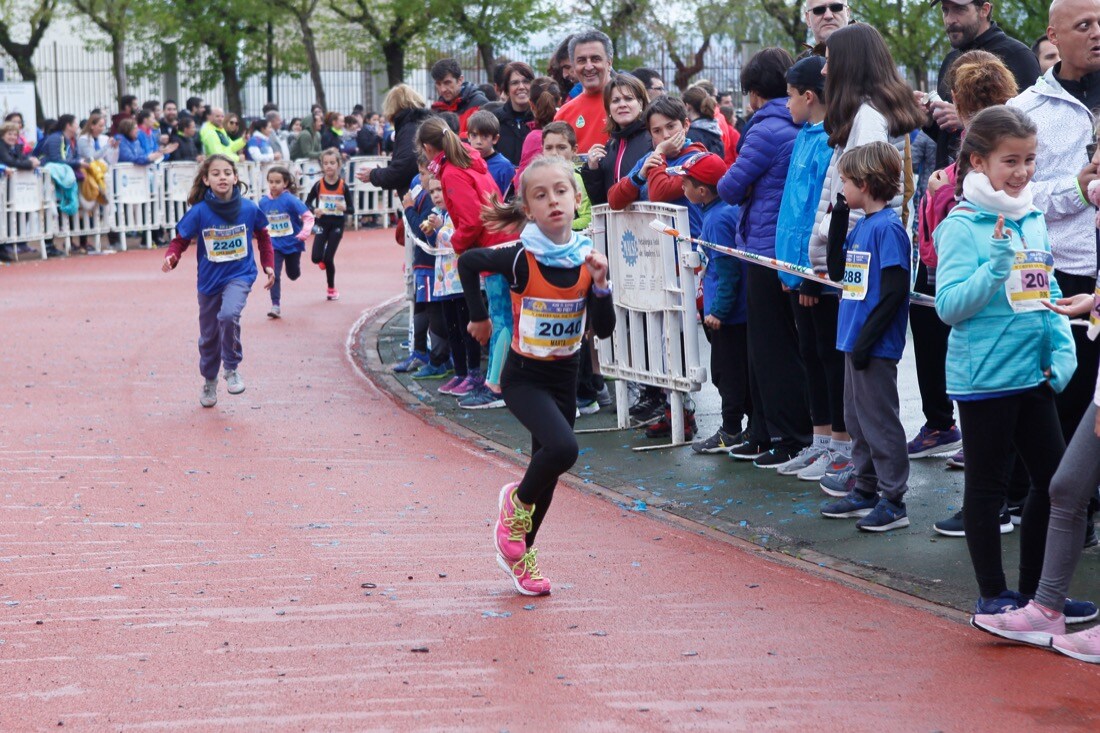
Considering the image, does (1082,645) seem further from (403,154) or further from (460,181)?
(403,154)

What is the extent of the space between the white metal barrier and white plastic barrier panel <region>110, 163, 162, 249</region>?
17.1 metres

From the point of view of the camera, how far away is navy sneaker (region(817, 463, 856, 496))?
25.5 ft

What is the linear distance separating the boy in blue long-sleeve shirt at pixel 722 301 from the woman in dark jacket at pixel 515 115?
3.32 metres

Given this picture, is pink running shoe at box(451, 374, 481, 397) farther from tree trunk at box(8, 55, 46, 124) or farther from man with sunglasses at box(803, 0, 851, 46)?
tree trunk at box(8, 55, 46, 124)

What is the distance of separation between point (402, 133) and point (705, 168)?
4817mm

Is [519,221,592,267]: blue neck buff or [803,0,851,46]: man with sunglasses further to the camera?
[803,0,851,46]: man with sunglasses

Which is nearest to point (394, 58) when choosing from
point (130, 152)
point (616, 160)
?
point (130, 152)

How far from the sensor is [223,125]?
1137 inches

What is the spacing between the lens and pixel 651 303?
9461 mm

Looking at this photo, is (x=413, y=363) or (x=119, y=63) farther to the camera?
(x=119, y=63)

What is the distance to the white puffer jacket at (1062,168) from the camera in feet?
21.1

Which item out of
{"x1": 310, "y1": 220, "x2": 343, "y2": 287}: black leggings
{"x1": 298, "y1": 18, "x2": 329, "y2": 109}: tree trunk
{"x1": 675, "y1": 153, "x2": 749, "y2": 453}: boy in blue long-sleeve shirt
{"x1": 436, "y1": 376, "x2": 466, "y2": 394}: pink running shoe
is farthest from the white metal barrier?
{"x1": 298, "y1": 18, "x2": 329, "y2": 109}: tree trunk

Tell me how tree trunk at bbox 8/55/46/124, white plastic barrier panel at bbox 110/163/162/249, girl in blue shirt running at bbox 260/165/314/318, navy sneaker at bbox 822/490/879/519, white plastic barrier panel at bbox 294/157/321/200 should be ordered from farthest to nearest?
tree trunk at bbox 8/55/46/124 → white plastic barrier panel at bbox 294/157/321/200 → white plastic barrier panel at bbox 110/163/162/249 → girl in blue shirt running at bbox 260/165/314/318 → navy sneaker at bbox 822/490/879/519

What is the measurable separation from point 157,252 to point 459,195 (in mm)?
16229
